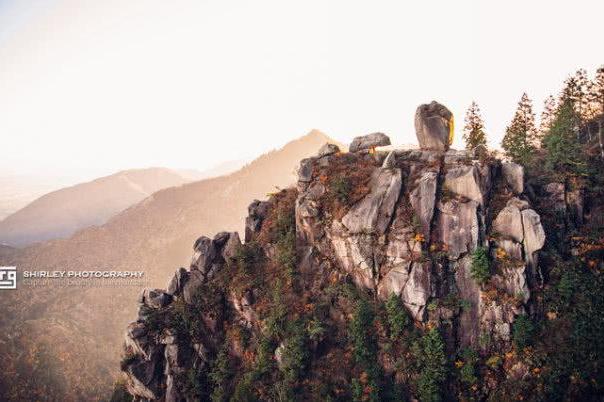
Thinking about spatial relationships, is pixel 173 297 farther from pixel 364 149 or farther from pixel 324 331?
pixel 364 149

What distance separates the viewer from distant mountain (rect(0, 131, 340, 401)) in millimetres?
76625

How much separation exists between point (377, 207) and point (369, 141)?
9983mm

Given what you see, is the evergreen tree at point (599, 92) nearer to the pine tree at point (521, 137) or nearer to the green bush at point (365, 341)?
the pine tree at point (521, 137)

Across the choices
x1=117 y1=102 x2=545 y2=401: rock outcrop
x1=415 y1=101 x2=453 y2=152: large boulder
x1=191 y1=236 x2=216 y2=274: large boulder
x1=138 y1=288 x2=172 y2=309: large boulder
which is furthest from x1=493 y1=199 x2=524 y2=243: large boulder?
x1=138 y1=288 x2=172 y2=309: large boulder

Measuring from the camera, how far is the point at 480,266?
27281 millimetres

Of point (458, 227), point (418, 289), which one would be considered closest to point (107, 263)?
point (418, 289)

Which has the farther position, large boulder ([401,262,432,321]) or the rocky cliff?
large boulder ([401,262,432,321])

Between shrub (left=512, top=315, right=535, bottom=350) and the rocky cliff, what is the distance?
19 cm

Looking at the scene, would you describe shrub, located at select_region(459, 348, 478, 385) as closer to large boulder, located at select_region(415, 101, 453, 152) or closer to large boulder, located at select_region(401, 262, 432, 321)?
large boulder, located at select_region(401, 262, 432, 321)

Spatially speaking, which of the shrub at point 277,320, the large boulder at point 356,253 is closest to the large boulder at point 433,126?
the large boulder at point 356,253

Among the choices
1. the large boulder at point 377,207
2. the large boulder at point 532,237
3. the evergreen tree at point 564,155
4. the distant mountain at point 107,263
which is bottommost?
the distant mountain at point 107,263

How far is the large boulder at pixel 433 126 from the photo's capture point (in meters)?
34.6

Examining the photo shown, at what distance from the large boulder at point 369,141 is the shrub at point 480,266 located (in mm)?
15330

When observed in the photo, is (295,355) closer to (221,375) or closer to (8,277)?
(221,375)
